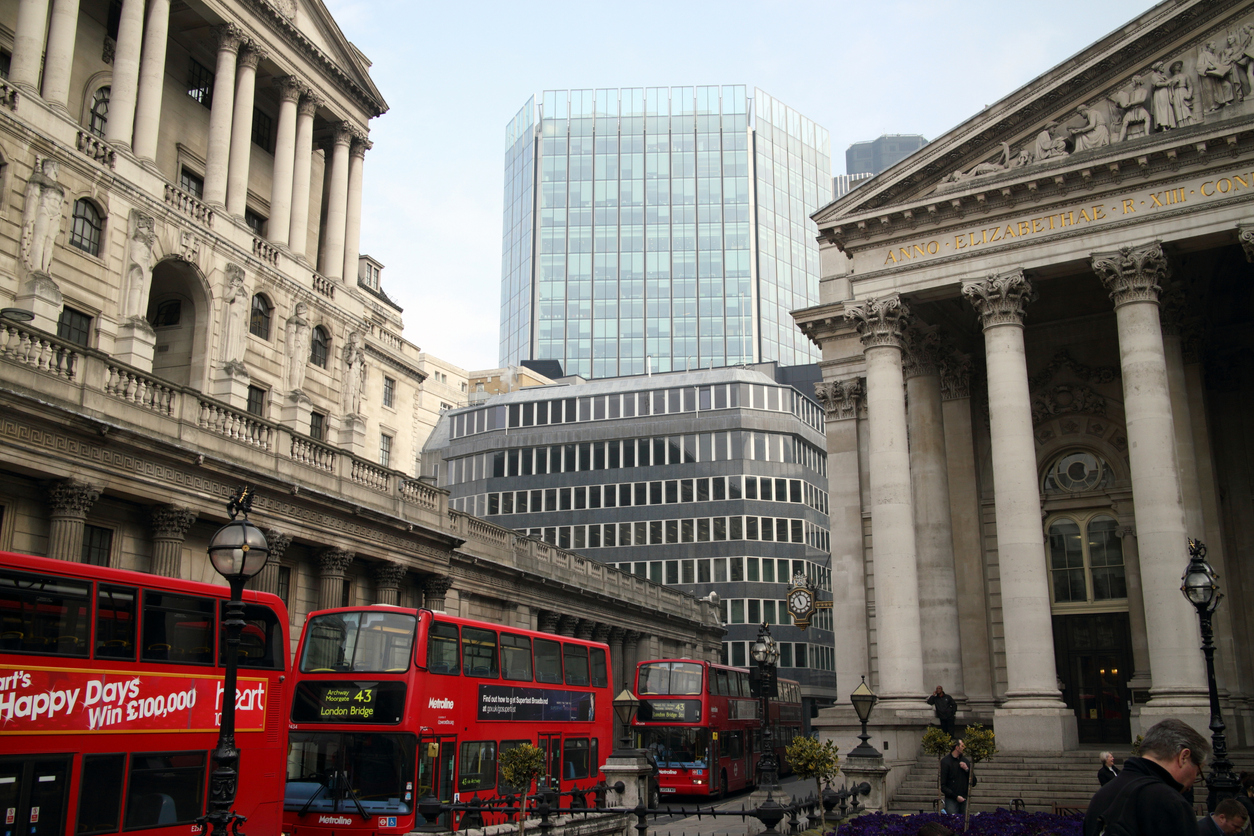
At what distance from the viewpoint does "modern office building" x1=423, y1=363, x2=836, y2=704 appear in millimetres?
66375

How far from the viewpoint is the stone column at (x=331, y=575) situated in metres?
28.7

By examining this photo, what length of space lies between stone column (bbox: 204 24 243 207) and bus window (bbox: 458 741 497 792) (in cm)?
2047

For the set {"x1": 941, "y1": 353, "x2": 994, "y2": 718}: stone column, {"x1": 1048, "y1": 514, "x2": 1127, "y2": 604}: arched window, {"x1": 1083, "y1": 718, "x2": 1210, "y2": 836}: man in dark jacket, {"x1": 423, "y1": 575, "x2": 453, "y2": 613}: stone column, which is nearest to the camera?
{"x1": 1083, "y1": 718, "x2": 1210, "y2": 836}: man in dark jacket

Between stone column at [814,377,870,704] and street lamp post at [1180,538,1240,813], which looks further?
stone column at [814,377,870,704]

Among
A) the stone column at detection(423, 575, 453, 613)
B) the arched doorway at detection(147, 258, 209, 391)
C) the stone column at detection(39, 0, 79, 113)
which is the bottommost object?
the stone column at detection(423, 575, 453, 613)

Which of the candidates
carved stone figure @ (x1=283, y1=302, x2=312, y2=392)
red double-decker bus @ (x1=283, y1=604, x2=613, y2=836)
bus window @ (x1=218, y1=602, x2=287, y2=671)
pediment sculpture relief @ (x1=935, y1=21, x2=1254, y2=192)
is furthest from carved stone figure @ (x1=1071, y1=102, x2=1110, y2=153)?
carved stone figure @ (x1=283, y1=302, x2=312, y2=392)

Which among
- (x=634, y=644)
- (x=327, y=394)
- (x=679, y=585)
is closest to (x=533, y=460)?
(x=679, y=585)

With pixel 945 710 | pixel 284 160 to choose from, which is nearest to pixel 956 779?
pixel 945 710

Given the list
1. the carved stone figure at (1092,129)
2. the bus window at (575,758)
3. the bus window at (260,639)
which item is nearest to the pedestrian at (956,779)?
the bus window at (575,758)

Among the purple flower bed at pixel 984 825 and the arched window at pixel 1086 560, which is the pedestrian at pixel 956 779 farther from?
the arched window at pixel 1086 560

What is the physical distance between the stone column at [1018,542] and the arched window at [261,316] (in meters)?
22.5

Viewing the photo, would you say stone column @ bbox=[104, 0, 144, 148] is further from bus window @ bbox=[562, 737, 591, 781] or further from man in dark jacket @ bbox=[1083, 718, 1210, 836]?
man in dark jacket @ bbox=[1083, 718, 1210, 836]

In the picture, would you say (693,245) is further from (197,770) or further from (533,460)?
(197,770)

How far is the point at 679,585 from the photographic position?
219ft
